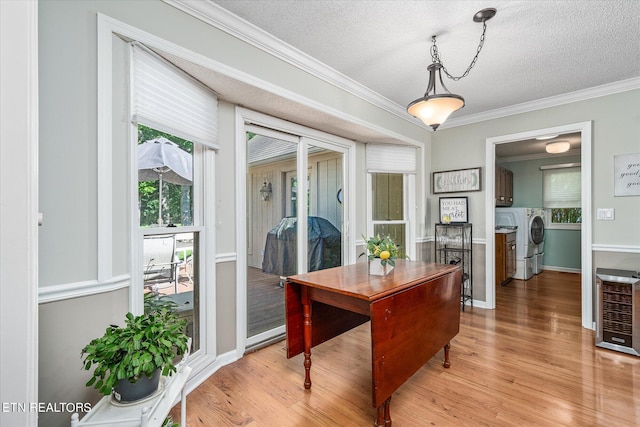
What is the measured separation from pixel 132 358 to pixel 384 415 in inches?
52.5

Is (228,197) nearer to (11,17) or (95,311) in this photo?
(95,311)

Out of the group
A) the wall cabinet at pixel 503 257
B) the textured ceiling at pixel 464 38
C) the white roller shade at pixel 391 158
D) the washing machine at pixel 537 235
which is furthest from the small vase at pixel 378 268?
the washing machine at pixel 537 235

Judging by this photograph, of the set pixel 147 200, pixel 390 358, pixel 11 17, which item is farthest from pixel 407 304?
pixel 11 17

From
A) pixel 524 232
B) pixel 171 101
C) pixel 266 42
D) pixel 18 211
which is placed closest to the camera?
pixel 18 211

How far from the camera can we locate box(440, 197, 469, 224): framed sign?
12.7 ft

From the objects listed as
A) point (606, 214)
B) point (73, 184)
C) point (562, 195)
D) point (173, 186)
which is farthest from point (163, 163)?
point (562, 195)

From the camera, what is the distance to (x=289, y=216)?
2963 millimetres

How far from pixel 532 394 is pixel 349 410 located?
48.7 inches

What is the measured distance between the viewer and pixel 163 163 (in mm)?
1884

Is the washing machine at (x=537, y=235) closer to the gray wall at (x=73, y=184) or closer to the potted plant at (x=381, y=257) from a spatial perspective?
the potted plant at (x=381, y=257)

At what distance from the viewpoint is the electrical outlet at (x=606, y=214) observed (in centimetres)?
295

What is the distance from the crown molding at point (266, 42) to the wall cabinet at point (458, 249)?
2.09 m

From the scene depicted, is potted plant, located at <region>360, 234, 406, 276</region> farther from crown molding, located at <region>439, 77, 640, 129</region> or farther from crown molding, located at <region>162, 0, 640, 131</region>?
crown molding, located at <region>439, 77, 640, 129</region>

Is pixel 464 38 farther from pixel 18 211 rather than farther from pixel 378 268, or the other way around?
pixel 18 211
